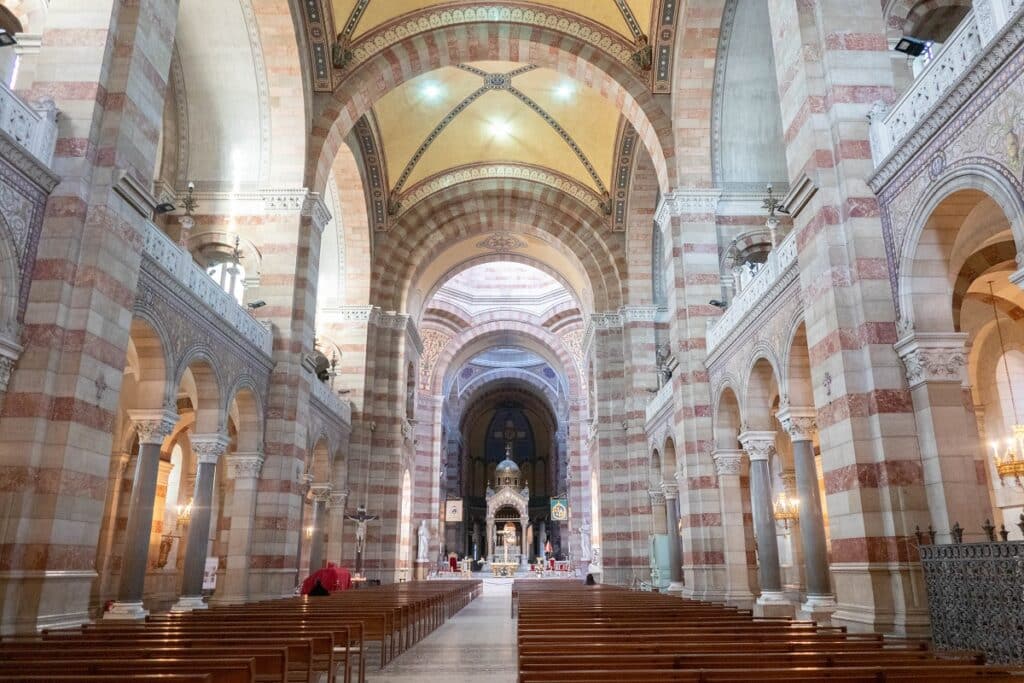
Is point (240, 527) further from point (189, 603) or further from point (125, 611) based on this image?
point (125, 611)

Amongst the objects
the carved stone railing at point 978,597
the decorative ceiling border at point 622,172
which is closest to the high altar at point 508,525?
the decorative ceiling border at point 622,172

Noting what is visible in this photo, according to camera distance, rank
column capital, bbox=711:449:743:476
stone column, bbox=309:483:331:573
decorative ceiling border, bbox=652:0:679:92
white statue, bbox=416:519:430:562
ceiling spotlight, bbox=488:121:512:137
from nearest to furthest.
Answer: column capital, bbox=711:449:743:476 → decorative ceiling border, bbox=652:0:679:92 → stone column, bbox=309:483:331:573 → ceiling spotlight, bbox=488:121:512:137 → white statue, bbox=416:519:430:562

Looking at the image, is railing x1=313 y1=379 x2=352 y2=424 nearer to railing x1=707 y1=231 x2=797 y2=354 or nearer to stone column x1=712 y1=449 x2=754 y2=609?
railing x1=707 y1=231 x2=797 y2=354

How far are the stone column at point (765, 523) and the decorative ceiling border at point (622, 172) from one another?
34.0 feet

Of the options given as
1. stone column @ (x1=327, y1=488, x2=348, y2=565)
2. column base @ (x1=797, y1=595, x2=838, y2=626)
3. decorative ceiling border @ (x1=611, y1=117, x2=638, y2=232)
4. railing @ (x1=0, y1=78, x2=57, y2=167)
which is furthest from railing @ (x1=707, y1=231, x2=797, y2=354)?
stone column @ (x1=327, y1=488, x2=348, y2=565)

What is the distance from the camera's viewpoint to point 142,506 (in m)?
10.3

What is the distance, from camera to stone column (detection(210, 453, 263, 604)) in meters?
12.9

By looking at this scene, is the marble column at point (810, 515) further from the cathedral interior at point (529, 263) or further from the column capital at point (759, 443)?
the column capital at point (759, 443)

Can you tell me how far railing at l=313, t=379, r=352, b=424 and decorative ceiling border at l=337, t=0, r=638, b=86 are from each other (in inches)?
291

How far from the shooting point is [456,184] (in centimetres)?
2355

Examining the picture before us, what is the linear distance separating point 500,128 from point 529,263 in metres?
7.84

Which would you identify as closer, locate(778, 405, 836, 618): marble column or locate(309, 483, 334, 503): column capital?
locate(778, 405, 836, 618): marble column

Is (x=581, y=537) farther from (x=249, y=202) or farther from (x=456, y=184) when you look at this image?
Answer: (x=249, y=202)

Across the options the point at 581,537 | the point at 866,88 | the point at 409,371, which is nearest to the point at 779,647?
the point at 866,88
